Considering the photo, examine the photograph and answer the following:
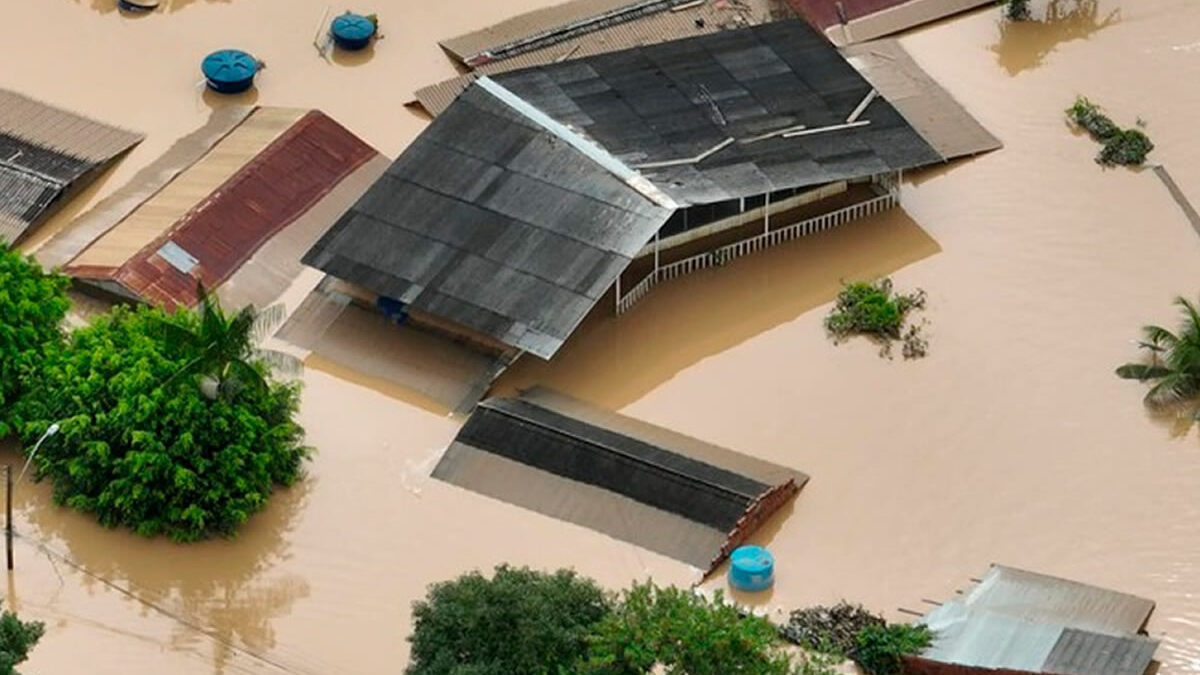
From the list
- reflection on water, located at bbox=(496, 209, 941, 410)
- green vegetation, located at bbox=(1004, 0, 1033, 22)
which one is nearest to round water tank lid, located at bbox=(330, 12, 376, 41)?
reflection on water, located at bbox=(496, 209, 941, 410)

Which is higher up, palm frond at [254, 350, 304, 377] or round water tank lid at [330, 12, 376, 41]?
round water tank lid at [330, 12, 376, 41]

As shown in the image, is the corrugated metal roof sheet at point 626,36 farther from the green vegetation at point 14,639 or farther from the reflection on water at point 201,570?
the green vegetation at point 14,639

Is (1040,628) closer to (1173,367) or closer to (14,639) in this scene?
(1173,367)

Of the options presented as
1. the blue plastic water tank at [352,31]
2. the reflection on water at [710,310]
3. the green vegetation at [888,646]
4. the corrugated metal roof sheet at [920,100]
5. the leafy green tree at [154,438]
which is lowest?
the leafy green tree at [154,438]

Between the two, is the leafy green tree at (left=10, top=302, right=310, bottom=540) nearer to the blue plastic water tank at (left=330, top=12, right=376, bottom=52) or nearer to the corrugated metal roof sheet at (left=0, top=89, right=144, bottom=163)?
the corrugated metal roof sheet at (left=0, top=89, right=144, bottom=163)

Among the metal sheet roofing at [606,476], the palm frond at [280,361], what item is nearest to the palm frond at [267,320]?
the palm frond at [280,361]

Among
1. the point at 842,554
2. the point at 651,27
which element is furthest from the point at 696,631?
the point at 651,27

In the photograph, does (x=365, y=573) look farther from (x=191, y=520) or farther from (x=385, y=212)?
(x=385, y=212)
